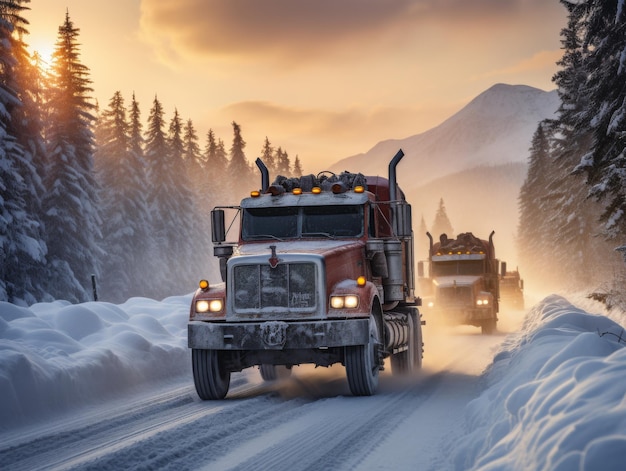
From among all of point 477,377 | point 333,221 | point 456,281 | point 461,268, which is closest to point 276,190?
point 333,221

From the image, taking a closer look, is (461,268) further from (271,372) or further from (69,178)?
(69,178)

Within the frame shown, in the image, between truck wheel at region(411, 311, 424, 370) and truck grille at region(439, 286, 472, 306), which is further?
truck grille at region(439, 286, 472, 306)

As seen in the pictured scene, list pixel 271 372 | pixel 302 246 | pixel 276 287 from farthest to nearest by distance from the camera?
pixel 271 372 → pixel 302 246 → pixel 276 287

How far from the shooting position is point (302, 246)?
10719 millimetres

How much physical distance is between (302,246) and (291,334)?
153 cm

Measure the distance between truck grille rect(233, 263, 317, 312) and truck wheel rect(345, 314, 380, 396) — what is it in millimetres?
929

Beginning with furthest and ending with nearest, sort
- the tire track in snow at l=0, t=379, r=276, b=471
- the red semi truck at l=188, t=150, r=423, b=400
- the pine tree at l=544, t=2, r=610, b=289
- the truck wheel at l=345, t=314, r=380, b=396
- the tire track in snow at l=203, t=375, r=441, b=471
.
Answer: the pine tree at l=544, t=2, r=610, b=289, the truck wheel at l=345, t=314, r=380, b=396, the red semi truck at l=188, t=150, r=423, b=400, the tire track in snow at l=0, t=379, r=276, b=471, the tire track in snow at l=203, t=375, r=441, b=471

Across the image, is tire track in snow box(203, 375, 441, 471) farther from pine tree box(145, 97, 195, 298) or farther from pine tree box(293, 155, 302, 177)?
pine tree box(293, 155, 302, 177)

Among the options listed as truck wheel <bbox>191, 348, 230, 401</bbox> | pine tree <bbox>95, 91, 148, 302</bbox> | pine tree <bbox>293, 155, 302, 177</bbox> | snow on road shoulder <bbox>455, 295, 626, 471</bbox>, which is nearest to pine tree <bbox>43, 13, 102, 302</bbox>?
pine tree <bbox>95, 91, 148, 302</bbox>

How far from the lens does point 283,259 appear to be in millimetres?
9922

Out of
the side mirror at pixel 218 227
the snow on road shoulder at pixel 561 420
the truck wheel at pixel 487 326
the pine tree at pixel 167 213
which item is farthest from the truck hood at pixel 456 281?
the pine tree at pixel 167 213

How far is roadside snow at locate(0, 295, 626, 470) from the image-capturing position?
13.8 feet

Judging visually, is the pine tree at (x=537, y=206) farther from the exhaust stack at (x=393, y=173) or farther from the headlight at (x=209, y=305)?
the headlight at (x=209, y=305)

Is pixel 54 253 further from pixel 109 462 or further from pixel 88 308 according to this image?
pixel 109 462
